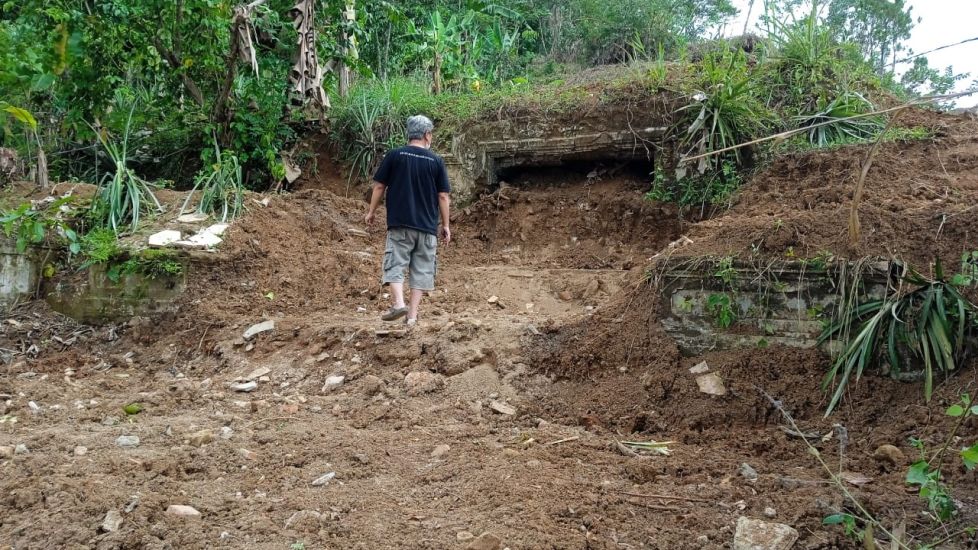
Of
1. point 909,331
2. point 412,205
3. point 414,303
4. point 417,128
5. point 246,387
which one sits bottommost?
point 246,387

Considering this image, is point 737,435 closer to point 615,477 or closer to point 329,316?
point 615,477

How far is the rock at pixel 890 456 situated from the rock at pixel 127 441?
3.51 m

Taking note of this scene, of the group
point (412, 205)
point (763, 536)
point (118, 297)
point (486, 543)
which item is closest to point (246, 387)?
point (412, 205)

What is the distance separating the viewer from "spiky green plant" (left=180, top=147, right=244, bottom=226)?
633 centimetres

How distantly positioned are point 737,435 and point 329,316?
3210 mm

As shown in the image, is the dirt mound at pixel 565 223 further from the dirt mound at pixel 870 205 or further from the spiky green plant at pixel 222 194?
the spiky green plant at pixel 222 194

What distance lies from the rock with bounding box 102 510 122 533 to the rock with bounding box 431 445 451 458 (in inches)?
53.0

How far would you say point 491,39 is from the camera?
11125 millimetres

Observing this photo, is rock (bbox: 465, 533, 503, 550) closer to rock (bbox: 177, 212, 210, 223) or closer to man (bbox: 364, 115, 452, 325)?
man (bbox: 364, 115, 452, 325)

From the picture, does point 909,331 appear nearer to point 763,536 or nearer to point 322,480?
point 763,536

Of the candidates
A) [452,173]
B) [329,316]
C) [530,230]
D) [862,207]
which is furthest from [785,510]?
[452,173]

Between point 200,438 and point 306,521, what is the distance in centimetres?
119

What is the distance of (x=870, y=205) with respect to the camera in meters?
4.38

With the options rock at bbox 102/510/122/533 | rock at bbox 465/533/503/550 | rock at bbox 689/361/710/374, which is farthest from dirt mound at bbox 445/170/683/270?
rock at bbox 102/510/122/533
